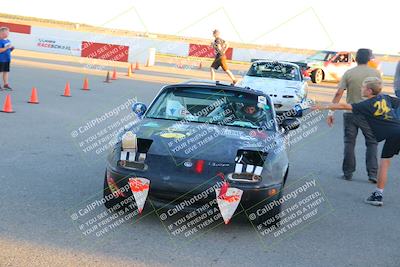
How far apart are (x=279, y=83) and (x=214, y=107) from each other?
8.41 metres

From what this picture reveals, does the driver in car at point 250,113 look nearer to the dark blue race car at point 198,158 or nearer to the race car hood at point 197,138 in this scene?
the dark blue race car at point 198,158

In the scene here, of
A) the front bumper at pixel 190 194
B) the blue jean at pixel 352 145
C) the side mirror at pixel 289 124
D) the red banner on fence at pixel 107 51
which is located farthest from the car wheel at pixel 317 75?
the front bumper at pixel 190 194

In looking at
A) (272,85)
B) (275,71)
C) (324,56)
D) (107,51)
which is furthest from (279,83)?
(107,51)

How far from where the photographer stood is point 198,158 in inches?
203

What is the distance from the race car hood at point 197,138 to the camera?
526 cm

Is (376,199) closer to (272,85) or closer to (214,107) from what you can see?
(214,107)

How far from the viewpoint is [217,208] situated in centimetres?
508

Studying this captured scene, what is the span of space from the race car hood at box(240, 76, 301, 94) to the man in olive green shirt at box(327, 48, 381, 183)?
5.93 metres

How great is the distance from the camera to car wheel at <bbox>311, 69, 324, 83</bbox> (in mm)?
29688

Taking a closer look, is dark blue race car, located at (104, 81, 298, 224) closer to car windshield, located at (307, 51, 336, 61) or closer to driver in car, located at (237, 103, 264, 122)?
driver in car, located at (237, 103, 264, 122)

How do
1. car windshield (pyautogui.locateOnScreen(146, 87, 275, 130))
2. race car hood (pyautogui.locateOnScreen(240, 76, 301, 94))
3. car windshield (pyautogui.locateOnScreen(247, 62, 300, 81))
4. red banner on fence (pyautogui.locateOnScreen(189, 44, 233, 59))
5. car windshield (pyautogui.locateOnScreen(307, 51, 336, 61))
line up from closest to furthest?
car windshield (pyautogui.locateOnScreen(146, 87, 275, 130)) → race car hood (pyautogui.locateOnScreen(240, 76, 301, 94)) → car windshield (pyautogui.locateOnScreen(247, 62, 300, 81)) → car windshield (pyautogui.locateOnScreen(307, 51, 336, 61)) → red banner on fence (pyautogui.locateOnScreen(189, 44, 233, 59))

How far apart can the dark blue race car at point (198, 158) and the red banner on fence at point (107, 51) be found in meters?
29.3

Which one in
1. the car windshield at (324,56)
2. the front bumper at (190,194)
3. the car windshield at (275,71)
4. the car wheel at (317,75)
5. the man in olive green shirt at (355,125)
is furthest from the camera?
the car windshield at (324,56)

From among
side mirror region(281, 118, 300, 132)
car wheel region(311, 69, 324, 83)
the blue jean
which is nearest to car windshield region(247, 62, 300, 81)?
the blue jean
